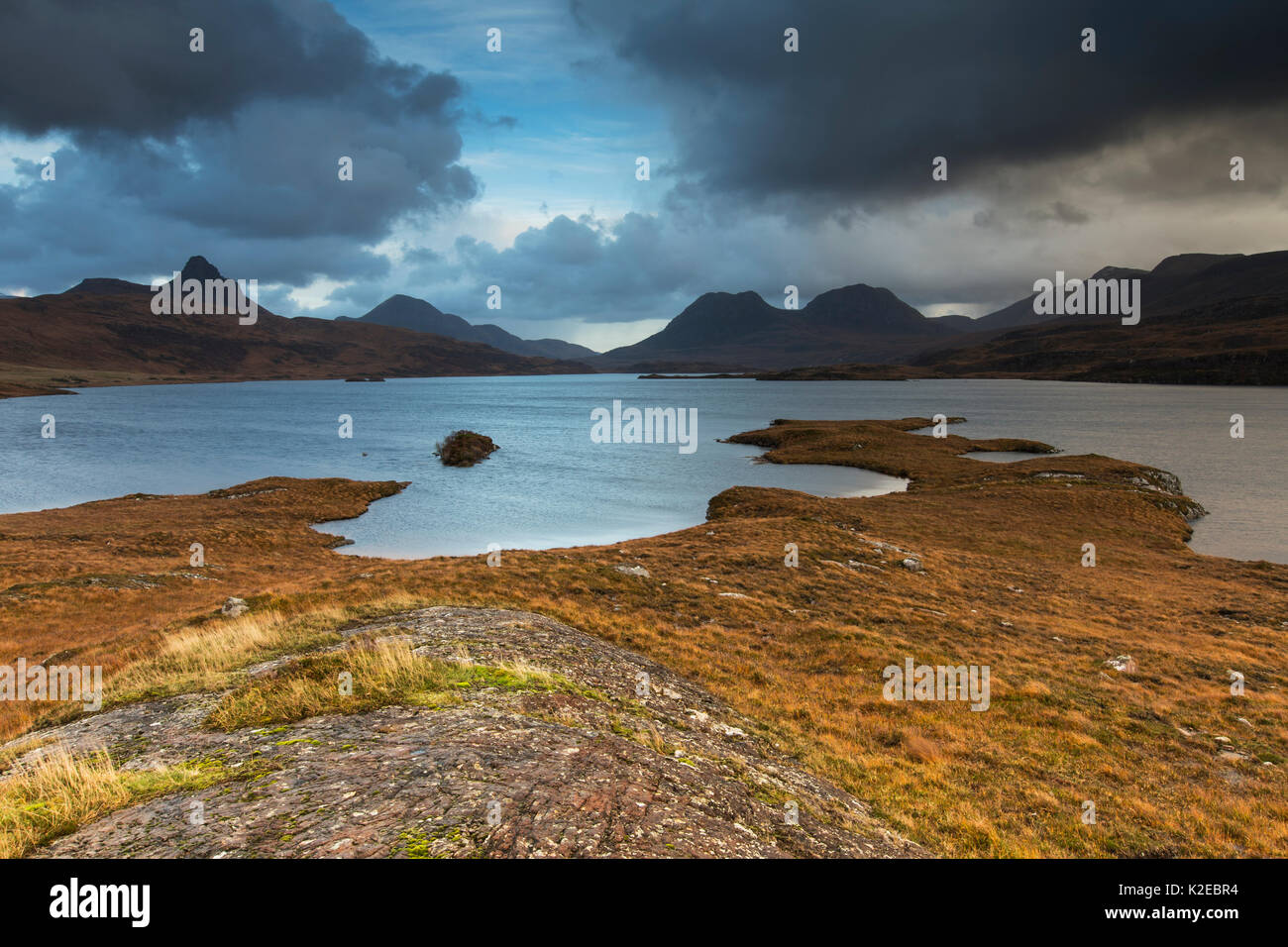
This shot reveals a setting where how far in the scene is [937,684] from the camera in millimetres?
19141

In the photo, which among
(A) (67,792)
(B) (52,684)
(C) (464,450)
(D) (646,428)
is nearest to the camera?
(A) (67,792)

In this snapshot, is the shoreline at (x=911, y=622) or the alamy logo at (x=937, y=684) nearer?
the shoreline at (x=911, y=622)

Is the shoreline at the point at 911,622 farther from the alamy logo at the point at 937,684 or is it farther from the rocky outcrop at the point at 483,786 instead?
the rocky outcrop at the point at 483,786

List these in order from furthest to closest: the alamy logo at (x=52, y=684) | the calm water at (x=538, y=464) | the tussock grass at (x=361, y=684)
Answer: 1. the calm water at (x=538, y=464)
2. the alamy logo at (x=52, y=684)
3. the tussock grass at (x=361, y=684)

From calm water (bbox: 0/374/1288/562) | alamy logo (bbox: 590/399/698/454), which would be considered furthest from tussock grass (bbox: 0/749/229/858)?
alamy logo (bbox: 590/399/698/454)

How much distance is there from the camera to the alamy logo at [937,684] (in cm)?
1819

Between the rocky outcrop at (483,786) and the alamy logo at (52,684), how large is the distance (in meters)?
3.60

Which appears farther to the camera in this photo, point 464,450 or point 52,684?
point 464,450

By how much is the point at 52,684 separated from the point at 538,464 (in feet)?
218

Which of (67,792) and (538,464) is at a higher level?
(67,792)

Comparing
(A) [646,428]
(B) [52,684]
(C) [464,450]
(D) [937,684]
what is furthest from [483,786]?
(A) [646,428]
